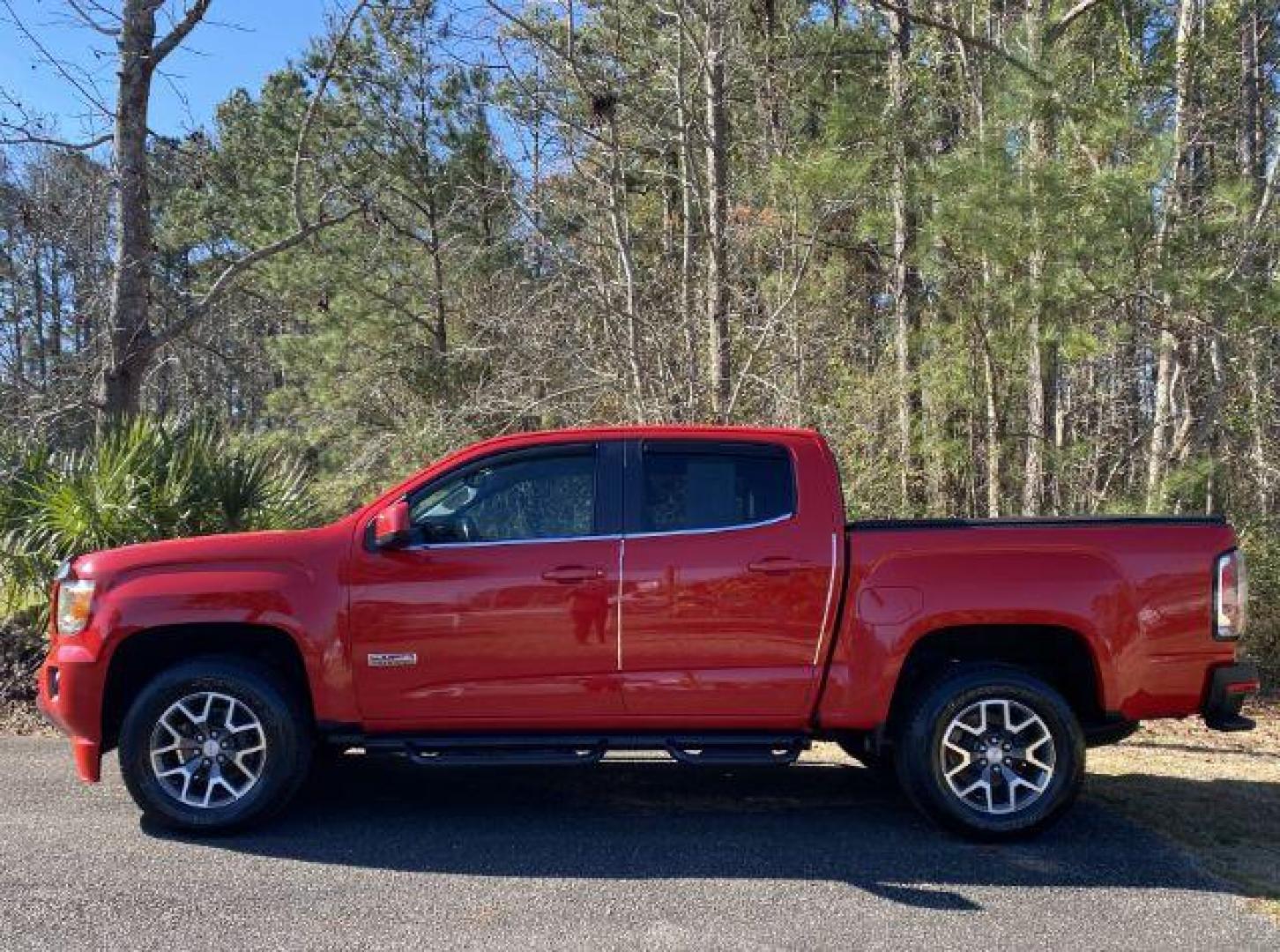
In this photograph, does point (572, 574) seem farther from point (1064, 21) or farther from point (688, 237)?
point (1064, 21)

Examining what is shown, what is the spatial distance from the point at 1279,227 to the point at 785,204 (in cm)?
457

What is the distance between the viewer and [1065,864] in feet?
16.4

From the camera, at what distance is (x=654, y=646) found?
5254 mm

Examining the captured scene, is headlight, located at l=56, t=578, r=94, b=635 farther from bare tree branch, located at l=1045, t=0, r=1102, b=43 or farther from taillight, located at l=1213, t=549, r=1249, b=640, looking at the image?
bare tree branch, located at l=1045, t=0, r=1102, b=43

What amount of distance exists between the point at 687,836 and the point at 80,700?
294 centimetres

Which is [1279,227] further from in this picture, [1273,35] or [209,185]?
[209,185]

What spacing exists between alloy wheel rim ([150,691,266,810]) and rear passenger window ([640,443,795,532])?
213 cm

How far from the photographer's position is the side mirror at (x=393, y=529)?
206 inches

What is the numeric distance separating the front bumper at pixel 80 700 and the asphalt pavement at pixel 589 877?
39 cm

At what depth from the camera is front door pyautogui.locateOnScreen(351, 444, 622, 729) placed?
5250 mm

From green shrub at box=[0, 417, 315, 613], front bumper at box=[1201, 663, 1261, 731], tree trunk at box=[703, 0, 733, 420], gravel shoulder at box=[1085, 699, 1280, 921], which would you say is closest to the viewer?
gravel shoulder at box=[1085, 699, 1280, 921]

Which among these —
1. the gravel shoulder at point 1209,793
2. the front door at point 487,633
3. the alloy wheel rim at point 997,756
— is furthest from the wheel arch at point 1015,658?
the front door at point 487,633

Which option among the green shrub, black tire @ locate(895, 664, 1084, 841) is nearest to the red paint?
black tire @ locate(895, 664, 1084, 841)

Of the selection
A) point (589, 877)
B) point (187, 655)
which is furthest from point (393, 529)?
point (589, 877)
